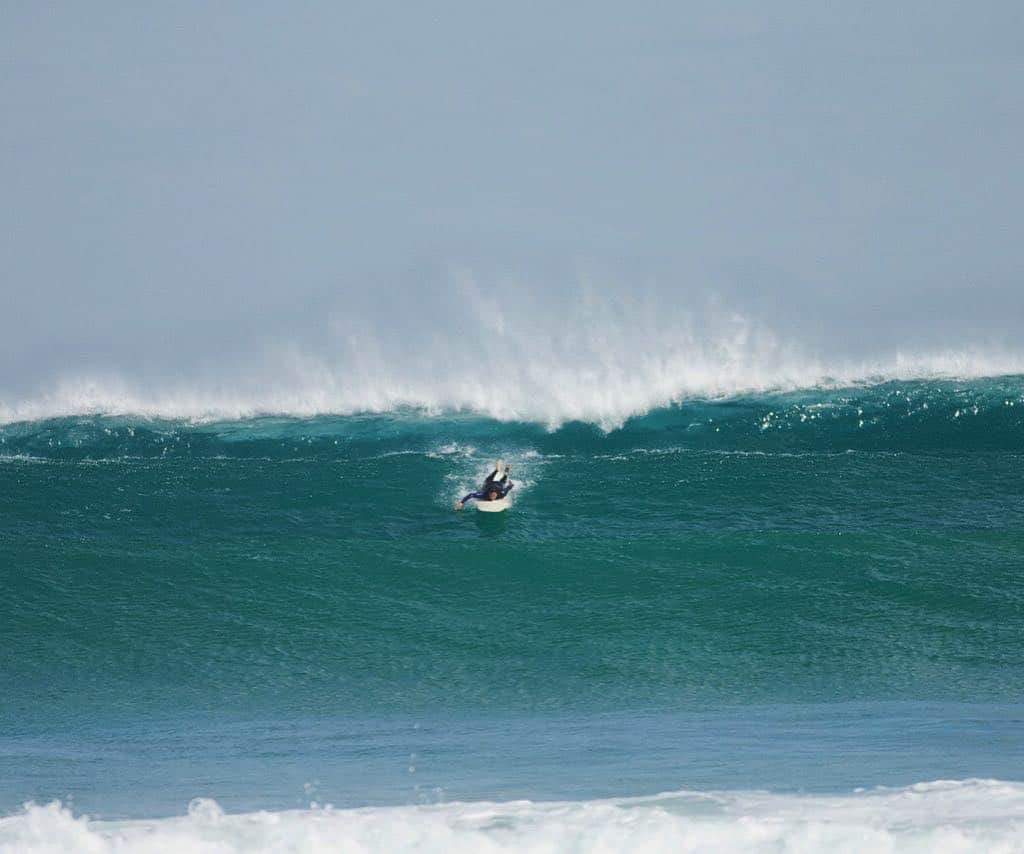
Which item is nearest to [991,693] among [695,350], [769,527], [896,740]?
[896,740]

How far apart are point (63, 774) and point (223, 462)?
15276mm

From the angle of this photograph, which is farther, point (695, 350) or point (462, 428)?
point (695, 350)

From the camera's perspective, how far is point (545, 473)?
3416cm

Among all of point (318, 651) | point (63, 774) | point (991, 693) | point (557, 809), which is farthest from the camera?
point (318, 651)

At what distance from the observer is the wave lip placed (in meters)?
38.2

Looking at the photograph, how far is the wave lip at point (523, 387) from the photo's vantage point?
125 ft

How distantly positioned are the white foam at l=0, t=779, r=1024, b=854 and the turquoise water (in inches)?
20.8

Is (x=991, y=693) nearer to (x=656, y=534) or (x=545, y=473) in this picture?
(x=656, y=534)

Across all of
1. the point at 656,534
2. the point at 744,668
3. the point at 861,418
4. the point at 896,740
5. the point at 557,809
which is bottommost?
the point at 557,809

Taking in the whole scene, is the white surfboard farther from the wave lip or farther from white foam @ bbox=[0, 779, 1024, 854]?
white foam @ bbox=[0, 779, 1024, 854]

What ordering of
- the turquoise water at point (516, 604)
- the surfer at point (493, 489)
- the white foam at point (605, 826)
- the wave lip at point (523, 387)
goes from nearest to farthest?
the white foam at point (605, 826) < the turquoise water at point (516, 604) < the surfer at point (493, 489) < the wave lip at point (523, 387)

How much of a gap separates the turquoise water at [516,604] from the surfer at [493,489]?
61cm

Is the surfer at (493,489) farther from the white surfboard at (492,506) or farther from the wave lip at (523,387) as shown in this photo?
the wave lip at (523,387)

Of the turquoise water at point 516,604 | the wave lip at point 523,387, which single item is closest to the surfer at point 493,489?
the turquoise water at point 516,604
